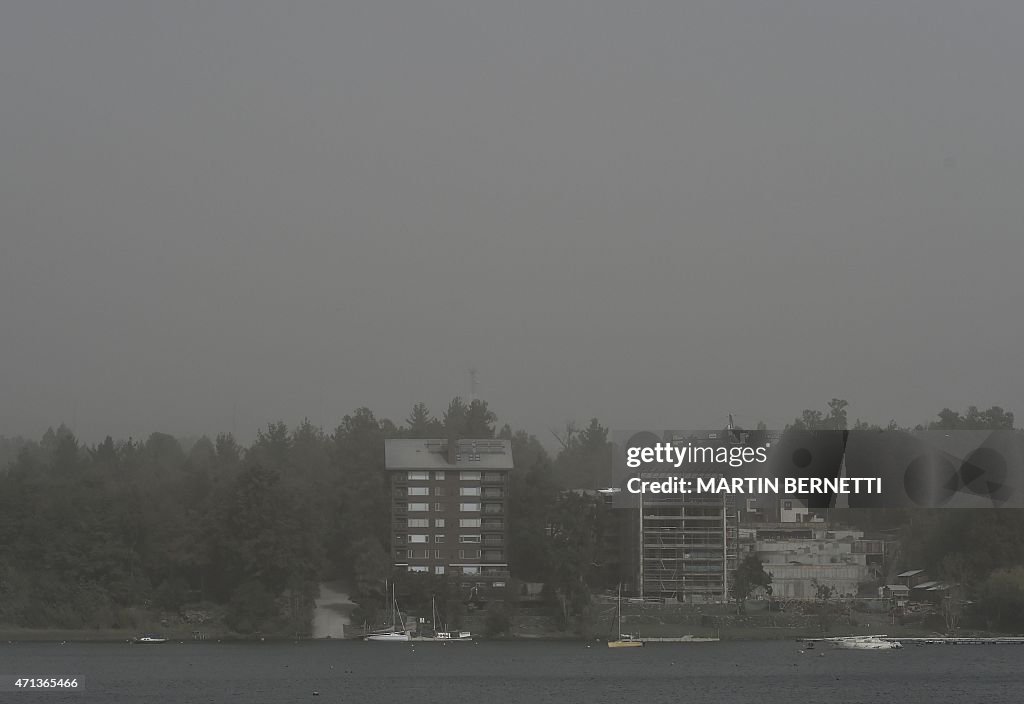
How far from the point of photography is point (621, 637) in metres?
103

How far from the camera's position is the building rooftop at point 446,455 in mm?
111688

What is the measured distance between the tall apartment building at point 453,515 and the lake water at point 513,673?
31.9 feet

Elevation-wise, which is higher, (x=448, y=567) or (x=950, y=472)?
(x=950, y=472)

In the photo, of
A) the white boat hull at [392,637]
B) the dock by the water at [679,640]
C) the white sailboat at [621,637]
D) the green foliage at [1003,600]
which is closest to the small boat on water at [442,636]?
the white boat hull at [392,637]

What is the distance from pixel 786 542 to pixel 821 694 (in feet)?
170

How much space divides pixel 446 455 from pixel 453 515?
4789 millimetres

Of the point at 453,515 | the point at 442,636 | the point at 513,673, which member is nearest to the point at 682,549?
the point at 453,515

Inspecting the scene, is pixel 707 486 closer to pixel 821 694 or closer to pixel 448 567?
pixel 448 567

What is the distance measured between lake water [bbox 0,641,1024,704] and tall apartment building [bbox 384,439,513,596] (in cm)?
972

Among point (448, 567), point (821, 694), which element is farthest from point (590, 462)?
point (821, 694)

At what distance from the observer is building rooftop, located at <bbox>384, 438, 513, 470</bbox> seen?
112 m

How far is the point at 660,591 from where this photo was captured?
111 meters

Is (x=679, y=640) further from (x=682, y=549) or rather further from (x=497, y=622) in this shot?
(x=497, y=622)

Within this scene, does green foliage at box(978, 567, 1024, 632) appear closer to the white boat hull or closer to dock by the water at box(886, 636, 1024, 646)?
dock by the water at box(886, 636, 1024, 646)
